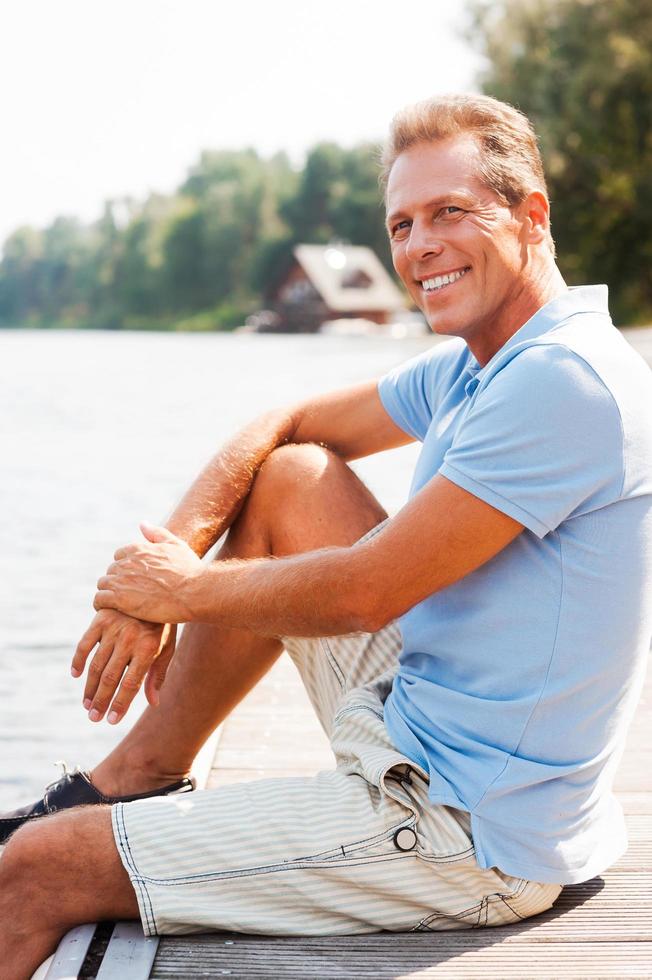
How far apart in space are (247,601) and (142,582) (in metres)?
0.24

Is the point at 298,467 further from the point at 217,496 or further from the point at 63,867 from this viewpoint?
the point at 63,867

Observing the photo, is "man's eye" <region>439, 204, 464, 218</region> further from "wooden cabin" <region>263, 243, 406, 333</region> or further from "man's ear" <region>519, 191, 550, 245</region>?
"wooden cabin" <region>263, 243, 406, 333</region>

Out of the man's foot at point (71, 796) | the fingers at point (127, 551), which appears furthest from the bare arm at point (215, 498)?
the man's foot at point (71, 796)

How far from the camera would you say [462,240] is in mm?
2109

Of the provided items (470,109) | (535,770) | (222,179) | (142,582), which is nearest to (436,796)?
(535,770)

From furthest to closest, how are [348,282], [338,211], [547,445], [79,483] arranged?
[338,211] < [348,282] < [79,483] < [547,445]

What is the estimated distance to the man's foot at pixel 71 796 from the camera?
246cm

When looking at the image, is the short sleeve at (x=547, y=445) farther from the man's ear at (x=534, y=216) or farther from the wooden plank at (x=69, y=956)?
the wooden plank at (x=69, y=956)

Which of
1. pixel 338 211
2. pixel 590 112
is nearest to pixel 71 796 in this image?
pixel 590 112

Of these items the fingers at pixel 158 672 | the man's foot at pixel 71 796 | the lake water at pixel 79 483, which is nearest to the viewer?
the fingers at pixel 158 672

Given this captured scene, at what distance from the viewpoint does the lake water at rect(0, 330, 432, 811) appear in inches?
198

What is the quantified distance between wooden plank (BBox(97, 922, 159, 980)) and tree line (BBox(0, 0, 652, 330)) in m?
1.45

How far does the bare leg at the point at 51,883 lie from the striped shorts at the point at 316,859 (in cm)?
4

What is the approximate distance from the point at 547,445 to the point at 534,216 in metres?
0.53
